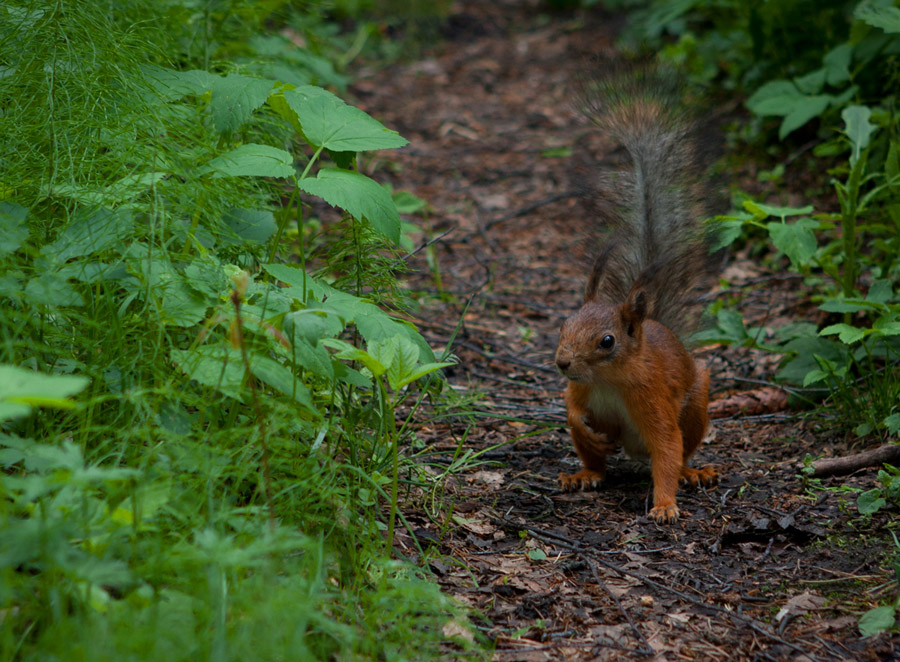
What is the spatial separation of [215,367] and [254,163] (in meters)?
0.63

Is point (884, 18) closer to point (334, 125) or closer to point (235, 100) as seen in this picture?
point (334, 125)

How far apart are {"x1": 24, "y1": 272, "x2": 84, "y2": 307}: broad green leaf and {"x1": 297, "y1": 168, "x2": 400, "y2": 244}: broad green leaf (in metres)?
0.62

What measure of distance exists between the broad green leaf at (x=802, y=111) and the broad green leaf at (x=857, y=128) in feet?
2.71

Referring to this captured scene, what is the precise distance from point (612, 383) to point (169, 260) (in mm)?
1560

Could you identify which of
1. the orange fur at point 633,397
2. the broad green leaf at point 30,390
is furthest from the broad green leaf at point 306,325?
the orange fur at point 633,397

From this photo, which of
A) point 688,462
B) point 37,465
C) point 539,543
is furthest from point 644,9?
point 37,465

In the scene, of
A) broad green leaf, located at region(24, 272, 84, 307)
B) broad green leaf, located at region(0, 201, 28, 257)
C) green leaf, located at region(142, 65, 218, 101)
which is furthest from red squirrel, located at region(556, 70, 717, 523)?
broad green leaf, located at region(0, 201, 28, 257)

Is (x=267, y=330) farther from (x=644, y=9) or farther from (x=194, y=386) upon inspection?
(x=644, y=9)

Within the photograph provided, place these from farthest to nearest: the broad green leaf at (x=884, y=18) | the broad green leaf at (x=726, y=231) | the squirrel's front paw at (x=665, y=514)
Answer: the broad green leaf at (x=884, y=18) → the broad green leaf at (x=726, y=231) → the squirrel's front paw at (x=665, y=514)

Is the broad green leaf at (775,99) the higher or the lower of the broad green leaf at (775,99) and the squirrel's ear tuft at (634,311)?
the higher

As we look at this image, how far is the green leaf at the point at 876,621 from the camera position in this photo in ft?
6.66

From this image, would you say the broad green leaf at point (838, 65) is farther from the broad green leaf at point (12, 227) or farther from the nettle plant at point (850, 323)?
the broad green leaf at point (12, 227)

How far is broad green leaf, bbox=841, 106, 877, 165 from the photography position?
11.7 feet

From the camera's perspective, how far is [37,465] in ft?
6.01
